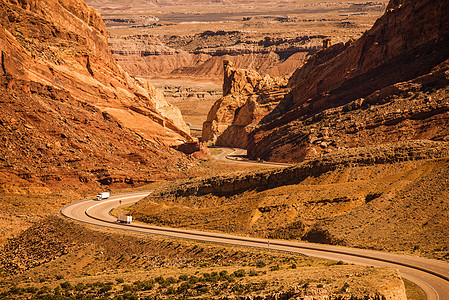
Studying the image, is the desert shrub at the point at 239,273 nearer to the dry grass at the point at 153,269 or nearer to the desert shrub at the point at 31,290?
the dry grass at the point at 153,269

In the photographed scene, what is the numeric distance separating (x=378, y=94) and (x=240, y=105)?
6063 cm

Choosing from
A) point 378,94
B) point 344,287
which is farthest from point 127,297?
point 378,94

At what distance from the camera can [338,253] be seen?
44.0m

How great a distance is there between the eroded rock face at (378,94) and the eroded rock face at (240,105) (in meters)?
16.6

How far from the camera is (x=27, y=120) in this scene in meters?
85.8

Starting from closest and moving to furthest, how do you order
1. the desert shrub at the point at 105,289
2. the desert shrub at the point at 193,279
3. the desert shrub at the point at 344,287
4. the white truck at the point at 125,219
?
the desert shrub at the point at 344,287, the desert shrub at the point at 193,279, the desert shrub at the point at 105,289, the white truck at the point at 125,219

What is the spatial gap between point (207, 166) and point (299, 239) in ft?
178

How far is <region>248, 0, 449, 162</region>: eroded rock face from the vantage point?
8681 centimetres

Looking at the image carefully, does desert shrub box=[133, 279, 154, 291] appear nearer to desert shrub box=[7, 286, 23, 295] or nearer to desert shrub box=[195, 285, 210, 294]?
desert shrub box=[195, 285, 210, 294]

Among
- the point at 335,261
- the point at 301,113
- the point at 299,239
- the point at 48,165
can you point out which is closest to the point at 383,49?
the point at 301,113

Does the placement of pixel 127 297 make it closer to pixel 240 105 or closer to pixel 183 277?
pixel 183 277

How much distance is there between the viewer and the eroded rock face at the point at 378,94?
86.8 m

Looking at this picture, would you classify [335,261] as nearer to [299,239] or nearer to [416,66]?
[299,239]

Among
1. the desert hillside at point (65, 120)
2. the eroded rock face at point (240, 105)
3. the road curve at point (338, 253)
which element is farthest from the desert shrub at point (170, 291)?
the eroded rock face at point (240, 105)
